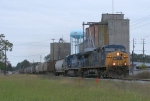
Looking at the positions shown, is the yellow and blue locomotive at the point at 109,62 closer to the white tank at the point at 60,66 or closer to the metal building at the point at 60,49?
the white tank at the point at 60,66

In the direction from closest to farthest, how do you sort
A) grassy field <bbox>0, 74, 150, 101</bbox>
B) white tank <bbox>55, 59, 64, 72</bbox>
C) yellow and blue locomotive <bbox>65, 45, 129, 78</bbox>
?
1. grassy field <bbox>0, 74, 150, 101</bbox>
2. yellow and blue locomotive <bbox>65, 45, 129, 78</bbox>
3. white tank <bbox>55, 59, 64, 72</bbox>

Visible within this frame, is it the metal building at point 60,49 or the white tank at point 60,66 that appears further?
the metal building at point 60,49

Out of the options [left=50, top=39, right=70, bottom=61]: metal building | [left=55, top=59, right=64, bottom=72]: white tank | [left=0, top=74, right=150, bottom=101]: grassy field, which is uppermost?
[left=50, top=39, right=70, bottom=61]: metal building

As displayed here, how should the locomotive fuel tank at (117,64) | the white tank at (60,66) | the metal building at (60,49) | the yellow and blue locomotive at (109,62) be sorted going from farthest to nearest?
the metal building at (60,49) < the white tank at (60,66) < the yellow and blue locomotive at (109,62) < the locomotive fuel tank at (117,64)

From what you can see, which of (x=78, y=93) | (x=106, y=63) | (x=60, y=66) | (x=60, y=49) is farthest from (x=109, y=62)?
(x=60, y=49)

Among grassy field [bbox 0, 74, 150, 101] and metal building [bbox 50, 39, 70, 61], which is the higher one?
metal building [bbox 50, 39, 70, 61]

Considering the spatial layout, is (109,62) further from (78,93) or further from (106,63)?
(78,93)

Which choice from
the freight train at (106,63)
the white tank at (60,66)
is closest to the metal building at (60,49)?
the white tank at (60,66)

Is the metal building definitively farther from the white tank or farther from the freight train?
the freight train

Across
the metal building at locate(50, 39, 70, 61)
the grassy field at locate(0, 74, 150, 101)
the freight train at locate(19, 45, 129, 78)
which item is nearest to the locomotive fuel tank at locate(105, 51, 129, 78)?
the freight train at locate(19, 45, 129, 78)

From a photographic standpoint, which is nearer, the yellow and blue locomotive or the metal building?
the yellow and blue locomotive

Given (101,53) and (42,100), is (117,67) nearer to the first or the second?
(101,53)

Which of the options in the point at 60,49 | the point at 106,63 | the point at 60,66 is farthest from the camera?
the point at 60,49

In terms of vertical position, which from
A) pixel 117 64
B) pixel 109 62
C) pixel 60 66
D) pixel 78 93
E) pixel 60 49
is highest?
pixel 60 49
